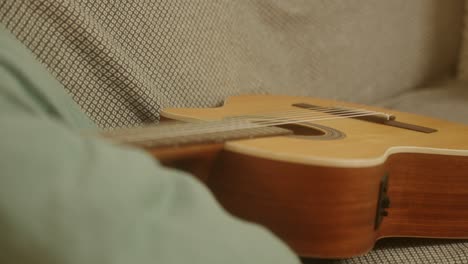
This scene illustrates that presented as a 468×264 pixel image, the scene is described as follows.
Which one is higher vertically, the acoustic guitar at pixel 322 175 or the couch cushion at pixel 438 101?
the couch cushion at pixel 438 101

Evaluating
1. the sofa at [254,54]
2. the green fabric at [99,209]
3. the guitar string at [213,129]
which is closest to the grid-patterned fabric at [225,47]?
the sofa at [254,54]

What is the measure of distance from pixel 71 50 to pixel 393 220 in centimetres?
56

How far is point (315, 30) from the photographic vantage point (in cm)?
134

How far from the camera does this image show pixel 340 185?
2.19 feet

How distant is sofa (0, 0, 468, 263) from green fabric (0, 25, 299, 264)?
1.15 ft

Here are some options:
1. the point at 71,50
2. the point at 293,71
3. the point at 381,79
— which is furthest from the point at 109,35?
the point at 381,79

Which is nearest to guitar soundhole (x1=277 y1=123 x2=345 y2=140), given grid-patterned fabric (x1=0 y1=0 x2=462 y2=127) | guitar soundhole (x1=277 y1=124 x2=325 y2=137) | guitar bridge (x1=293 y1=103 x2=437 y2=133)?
guitar soundhole (x1=277 y1=124 x2=325 y2=137)

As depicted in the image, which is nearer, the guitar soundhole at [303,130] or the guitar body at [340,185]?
the guitar body at [340,185]

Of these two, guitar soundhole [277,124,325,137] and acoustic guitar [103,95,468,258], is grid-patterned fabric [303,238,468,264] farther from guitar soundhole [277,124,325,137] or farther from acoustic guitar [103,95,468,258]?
guitar soundhole [277,124,325,137]

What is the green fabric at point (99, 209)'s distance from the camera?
40cm

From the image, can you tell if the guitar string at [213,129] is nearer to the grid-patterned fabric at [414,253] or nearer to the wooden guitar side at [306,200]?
the wooden guitar side at [306,200]

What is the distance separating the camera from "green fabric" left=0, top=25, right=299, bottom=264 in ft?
1.32

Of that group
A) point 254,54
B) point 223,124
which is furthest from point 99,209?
point 254,54

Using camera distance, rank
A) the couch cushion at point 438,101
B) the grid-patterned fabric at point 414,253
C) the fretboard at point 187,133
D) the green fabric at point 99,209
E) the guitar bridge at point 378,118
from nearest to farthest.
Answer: the green fabric at point 99,209, the fretboard at point 187,133, the grid-patterned fabric at point 414,253, the guitar bridge at point 378,118, the couch cushion at point 438,101
